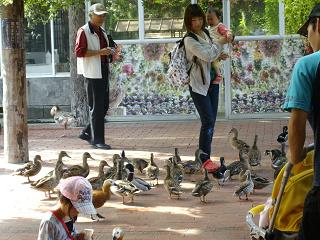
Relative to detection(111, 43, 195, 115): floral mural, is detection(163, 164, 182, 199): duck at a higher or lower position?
lower

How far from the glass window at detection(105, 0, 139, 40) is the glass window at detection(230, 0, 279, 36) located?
2.11 metres

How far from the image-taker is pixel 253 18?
1720cm

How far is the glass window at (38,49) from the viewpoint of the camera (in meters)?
20.2

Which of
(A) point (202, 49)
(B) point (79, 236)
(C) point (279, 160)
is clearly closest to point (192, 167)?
(C) point (279, 160)

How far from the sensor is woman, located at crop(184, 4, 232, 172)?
1107cm

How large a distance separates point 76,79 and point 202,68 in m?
5.97

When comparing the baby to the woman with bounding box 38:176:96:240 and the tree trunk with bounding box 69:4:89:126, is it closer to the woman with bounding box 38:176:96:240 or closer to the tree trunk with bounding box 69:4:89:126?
the tree trunk with bounding box 69:4:89:126

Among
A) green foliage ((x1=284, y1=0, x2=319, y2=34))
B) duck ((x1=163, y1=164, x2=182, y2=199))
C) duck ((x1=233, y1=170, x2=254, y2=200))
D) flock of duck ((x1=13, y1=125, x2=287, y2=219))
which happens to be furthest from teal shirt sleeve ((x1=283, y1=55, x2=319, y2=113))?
green foliage ((x1=284, y1=0, x2=319, y2=34))

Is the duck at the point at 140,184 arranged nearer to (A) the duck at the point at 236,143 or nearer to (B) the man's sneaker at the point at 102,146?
(A) the duck at the point at 236,143

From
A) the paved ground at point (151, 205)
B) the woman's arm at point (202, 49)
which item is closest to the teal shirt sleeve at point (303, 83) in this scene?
the paved ground at point (151, 205)

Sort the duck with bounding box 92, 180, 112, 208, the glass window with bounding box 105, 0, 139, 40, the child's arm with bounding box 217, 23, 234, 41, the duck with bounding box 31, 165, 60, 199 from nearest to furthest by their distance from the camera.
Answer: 1. the duck with bounding box 92, 180, 112, 208
2. the duck with bounding box 31, 165, 60, 199
3. the child's arm with bounding box 217, 23, 234, 41
4. the glass window with bounding box 105, 0, 139, 40

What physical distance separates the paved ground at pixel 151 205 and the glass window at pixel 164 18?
312cm

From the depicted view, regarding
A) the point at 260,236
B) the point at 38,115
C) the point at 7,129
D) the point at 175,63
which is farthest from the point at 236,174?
the point at 38,115

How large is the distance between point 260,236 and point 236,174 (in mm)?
5328
